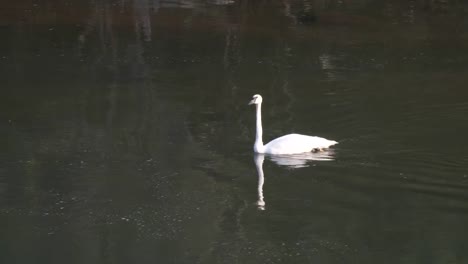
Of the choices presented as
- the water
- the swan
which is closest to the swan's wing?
the swan

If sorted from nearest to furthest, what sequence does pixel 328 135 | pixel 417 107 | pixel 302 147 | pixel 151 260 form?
pixel 151 260 → pixel 302 147 → pixel 328 135 → pixel 417 107

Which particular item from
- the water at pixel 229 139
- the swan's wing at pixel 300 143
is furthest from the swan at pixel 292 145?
the water at pixel 229 139

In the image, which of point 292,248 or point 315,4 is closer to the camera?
point 292,248

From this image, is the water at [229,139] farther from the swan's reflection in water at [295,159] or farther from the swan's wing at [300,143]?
the swan's wing at [300,143]

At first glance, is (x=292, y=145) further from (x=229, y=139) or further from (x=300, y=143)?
(x=229, y=139)

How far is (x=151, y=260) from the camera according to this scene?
9.73m

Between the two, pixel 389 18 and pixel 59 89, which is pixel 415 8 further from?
pixel 59 89

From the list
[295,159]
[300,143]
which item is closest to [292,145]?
[300,143]

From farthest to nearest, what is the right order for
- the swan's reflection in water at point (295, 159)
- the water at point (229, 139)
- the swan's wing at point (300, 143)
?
the swan's wing at point (300, 143), the swan's reflection in water at point (295, 159), the water at point (229, 139)

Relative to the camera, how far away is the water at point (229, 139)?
1022 cm

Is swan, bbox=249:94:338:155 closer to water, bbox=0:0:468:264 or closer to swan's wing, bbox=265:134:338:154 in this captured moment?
swan's wing, bbox=265:134:338:154

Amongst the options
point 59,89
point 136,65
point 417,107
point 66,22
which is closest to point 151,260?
point 417,107

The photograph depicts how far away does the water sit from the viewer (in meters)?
10.2

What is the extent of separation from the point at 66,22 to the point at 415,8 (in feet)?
25.6
